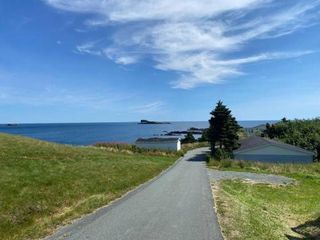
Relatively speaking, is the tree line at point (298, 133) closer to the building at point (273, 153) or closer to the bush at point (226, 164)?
the building at point (273, 153)

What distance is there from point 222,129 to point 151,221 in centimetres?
5576

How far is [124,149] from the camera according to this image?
6316 centimetres

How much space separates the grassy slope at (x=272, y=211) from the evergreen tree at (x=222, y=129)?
96.1ft

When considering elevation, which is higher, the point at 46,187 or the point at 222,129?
the point at 222,129

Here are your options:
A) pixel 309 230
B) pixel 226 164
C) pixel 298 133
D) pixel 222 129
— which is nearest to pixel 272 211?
pixel 309 230

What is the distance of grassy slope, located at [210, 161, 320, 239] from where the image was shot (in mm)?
14062

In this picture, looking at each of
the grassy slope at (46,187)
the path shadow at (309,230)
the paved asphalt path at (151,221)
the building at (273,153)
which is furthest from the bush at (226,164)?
the path shadow at (309,230)

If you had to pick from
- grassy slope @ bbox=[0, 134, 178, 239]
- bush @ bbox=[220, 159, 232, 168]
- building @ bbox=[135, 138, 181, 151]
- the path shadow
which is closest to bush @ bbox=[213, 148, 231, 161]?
bush @ bbox=[220, 159, 232, 168]

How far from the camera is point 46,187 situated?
2180 centimetres

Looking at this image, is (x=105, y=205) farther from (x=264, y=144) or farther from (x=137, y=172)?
(x=264, y=144)

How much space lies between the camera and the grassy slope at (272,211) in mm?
14062

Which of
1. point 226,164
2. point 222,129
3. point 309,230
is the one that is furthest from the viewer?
point 222,129

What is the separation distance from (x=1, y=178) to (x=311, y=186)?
24.9 metres

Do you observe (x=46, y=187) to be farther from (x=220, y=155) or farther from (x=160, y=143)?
(x=160, y=143)
